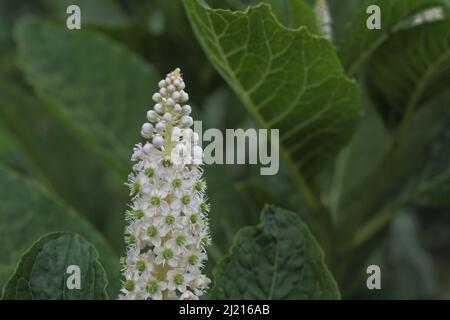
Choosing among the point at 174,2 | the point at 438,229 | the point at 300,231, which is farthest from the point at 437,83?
the point at 438,229

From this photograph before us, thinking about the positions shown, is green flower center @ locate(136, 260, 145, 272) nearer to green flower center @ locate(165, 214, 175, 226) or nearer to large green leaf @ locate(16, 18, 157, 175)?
green flower center @ locate(165, 214, 175, 226)

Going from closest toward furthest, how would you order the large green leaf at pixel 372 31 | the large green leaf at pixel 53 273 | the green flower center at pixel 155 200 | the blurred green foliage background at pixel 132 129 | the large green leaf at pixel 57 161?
1. the green flower center at pixel 155 200
2. the large green leaf at pixel 53 273
3. the large green leaf at pixel 372 31
4. the blurred green foliage background at pixel 132 129
5. the large green leaf at pixel 57 161

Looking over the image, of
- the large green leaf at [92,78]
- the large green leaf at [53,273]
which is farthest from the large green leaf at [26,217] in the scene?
the large green leaf at [53,273]

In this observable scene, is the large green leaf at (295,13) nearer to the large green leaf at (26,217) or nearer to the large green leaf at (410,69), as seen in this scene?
the large green leaf at (410,69)

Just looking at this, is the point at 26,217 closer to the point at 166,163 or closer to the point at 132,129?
the point at 132,129

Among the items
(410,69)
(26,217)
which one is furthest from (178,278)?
(410,69)


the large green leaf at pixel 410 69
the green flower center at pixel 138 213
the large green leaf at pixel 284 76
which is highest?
the large green leaf at pixel 410 69

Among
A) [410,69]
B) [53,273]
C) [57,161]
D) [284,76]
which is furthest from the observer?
[57,161]
